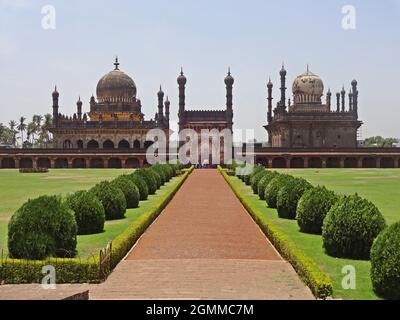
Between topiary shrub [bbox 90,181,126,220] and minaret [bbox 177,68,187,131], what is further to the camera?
minaret [bbox 177,68,187,131]

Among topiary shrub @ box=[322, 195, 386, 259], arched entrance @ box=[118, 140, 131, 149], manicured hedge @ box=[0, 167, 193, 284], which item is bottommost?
manicured hedge @ box=[0, 167, 193, 284]

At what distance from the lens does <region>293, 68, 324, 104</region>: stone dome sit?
6881cm

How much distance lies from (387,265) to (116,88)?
61.4 m

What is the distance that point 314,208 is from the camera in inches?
561

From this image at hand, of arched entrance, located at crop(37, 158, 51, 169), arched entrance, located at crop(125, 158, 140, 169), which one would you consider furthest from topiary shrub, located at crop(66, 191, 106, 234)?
arched entrance, located at crop(37, 158, 51, 169)

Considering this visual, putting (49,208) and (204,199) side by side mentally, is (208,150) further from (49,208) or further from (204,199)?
(49,208)

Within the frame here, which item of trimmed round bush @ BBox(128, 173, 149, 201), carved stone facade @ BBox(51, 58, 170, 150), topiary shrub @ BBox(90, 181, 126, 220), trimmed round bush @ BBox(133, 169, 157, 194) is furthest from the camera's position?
carved stone facade @ BBox(51, 58, 170, 150)

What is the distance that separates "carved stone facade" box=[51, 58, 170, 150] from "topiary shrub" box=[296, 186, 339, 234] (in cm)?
5051

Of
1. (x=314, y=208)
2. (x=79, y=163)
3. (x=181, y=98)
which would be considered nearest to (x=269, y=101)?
(x=181, y=98)

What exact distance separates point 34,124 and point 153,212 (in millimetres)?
90416

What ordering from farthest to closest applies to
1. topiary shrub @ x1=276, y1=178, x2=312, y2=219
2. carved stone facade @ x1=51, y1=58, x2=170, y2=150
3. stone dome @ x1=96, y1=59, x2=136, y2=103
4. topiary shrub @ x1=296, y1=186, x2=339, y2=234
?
stone dome @ x1=96, y1=59, x2=136, y2=103 < carved stone facade @ x1=51, y1=58, x2=170, y2=150 < topiary shrub @ x1=276, y1=178, x2=312, y2=219 < topiary shrub @ x1=296, y1=186, x2=339, y2=234

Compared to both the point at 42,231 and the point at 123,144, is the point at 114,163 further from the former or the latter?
the point at 42,231

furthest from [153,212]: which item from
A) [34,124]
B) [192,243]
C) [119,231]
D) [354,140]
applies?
[34,124]

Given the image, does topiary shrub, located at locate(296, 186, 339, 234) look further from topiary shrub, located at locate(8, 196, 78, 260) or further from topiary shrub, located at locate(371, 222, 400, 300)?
topiary shrub, located at locate(8, 196, 78, 260)
